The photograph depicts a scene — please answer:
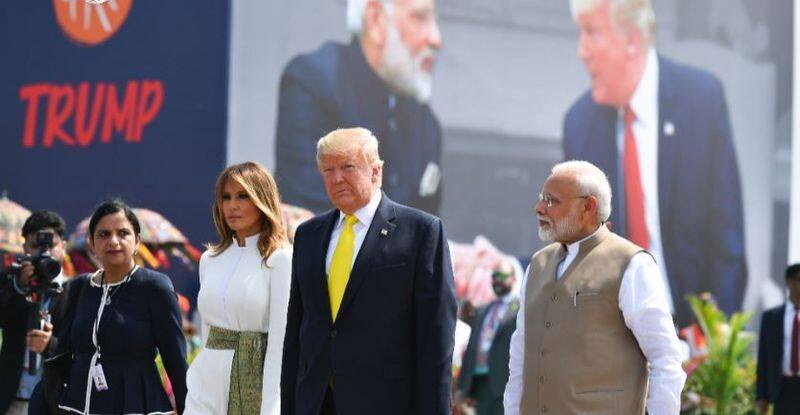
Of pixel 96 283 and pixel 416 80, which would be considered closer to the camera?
pixel 96 283


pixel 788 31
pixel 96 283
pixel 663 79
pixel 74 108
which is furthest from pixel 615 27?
pixel 96 283

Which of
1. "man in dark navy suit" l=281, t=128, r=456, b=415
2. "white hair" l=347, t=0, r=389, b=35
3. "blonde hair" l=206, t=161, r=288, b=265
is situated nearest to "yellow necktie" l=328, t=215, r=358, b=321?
"man in dark navy suit" l=281, t=128, r=456, b=415

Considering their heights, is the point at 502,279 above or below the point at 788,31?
below

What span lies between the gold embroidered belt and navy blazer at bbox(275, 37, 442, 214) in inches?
505

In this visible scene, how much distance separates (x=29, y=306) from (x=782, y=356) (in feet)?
23.8

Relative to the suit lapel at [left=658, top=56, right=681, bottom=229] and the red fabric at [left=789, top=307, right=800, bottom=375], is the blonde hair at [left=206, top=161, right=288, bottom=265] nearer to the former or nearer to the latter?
the red fabric at [left=789, top=307, right=800, bottom=375]

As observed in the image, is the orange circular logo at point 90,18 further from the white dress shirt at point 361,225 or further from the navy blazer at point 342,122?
the white dress shirt at point 361,225

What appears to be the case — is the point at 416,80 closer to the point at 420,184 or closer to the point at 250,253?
the point at 420,184

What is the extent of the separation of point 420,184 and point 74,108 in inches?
194

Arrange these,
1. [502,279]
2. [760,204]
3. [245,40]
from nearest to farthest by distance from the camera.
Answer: [502,279], [245,40], [760,204]

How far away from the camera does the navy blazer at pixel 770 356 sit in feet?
43.1

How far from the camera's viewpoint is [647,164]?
2211 cm

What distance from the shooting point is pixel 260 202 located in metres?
6.71

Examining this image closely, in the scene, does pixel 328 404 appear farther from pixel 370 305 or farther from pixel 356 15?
pixel 356 15
